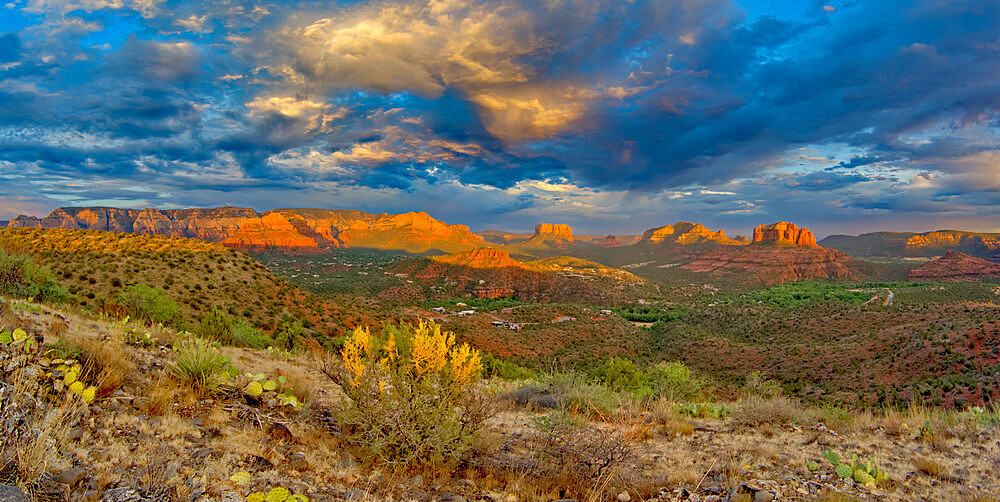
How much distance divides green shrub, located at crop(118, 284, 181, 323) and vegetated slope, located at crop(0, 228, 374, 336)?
1.84 meters

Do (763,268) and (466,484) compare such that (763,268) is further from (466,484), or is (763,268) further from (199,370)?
(199,370)

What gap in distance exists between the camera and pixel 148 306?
15.6m

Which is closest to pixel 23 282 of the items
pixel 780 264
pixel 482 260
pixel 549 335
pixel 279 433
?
pixel 279 433

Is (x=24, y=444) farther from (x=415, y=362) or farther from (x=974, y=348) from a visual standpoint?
(x=974, y=348)

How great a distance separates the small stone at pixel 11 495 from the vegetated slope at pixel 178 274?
1924 cm

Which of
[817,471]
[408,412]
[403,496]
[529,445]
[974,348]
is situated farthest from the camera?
[974,348]

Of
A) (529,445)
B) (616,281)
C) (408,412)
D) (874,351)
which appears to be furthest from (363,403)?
(616,281)

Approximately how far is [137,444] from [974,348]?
39.7m

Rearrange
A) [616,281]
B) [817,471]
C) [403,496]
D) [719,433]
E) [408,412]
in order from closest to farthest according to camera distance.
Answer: [403,496] → [408,412] → [817,471] → [719,433] → [616,281]

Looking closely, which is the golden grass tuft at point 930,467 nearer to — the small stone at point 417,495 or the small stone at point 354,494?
the small stone at point 417,495

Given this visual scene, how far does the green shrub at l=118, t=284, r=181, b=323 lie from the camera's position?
15156 millimetres

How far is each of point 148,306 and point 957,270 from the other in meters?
162

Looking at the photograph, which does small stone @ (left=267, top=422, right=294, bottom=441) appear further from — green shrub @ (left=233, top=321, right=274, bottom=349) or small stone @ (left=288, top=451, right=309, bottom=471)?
green shrub @ (left=233, top=321, right=274, bottom=349)

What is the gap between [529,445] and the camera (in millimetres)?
6879
